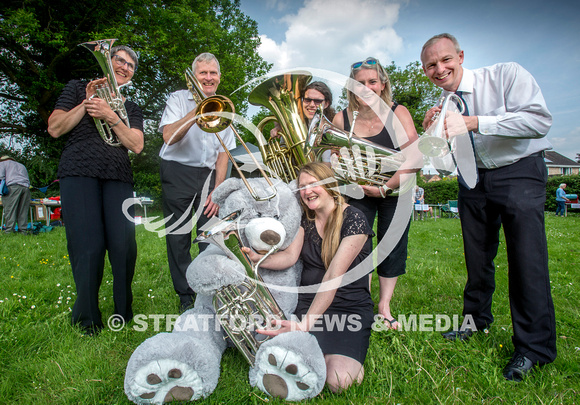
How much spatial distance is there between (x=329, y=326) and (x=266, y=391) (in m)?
0.56

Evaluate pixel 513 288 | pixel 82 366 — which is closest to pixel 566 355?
pixel 513 288

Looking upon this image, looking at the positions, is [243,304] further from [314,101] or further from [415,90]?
[415,90]

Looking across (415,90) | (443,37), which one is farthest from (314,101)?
(415,90)

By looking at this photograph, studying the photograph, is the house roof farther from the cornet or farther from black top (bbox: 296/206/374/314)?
black top (bbox: 296/206/374/314)

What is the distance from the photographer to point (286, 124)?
2.61 metres

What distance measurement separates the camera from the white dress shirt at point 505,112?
1961 millimetres

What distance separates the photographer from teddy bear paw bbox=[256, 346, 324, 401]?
1735 millimetres

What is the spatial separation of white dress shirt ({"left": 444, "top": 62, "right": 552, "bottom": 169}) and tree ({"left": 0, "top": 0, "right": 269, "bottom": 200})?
11506 millimetres

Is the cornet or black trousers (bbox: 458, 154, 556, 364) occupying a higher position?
the cornet

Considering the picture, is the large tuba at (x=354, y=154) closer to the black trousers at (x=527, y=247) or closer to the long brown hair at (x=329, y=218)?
the long brown hair at (x=329, y=218)

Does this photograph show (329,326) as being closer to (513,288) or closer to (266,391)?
(266,391)

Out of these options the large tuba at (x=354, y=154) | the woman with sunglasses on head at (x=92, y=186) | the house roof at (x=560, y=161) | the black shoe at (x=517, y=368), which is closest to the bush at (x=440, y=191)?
the large tuba at (x=354, y=154)

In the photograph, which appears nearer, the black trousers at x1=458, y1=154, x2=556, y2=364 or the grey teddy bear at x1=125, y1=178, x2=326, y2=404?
the grey teddy bear at x1=125, y1=178, x2=326, y2=404

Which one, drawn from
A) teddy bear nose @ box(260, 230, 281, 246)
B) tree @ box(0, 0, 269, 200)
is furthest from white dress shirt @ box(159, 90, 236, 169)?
tree @ box(0, 0, 269, 200)
